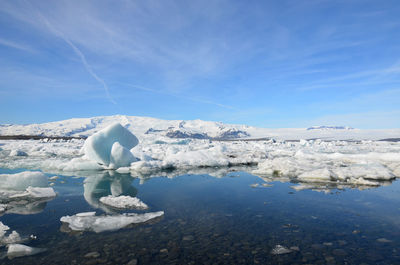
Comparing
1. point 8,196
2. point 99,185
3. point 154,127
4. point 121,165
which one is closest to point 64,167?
point 121,165

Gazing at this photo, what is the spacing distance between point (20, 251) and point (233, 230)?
309cm

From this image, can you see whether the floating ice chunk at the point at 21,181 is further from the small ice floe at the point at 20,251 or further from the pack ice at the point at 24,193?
the small ice floe at the point at 20,251

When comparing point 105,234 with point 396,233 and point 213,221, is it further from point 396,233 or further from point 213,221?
point 396,233

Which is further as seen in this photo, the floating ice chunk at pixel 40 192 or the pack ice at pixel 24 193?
the floating ice chunk at pixel 40 192

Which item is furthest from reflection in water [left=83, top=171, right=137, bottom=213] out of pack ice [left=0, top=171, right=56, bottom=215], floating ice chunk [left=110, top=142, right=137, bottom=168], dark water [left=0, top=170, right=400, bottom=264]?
floating ice chunk [left=110, top=142, right=137, bottom=168]

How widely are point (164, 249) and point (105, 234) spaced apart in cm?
111

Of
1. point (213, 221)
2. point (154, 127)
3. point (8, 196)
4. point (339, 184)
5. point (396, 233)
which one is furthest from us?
point (154, 127)

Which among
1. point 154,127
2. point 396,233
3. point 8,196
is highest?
point 154,127

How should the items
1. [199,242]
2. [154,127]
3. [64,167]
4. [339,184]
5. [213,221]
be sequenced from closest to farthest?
[199,242]
[213,221]
[339,184]
[64,167]
[154,127]

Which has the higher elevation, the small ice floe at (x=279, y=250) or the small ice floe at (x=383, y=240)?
the small ice floe at (x=279, y=250)

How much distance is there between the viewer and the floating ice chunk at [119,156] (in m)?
11.1

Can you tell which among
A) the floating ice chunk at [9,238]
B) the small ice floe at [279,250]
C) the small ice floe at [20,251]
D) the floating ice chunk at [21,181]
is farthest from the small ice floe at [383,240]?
the floating ice chunk at [21,181]

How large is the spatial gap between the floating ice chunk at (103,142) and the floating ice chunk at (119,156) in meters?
0.50

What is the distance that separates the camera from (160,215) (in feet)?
15.7
